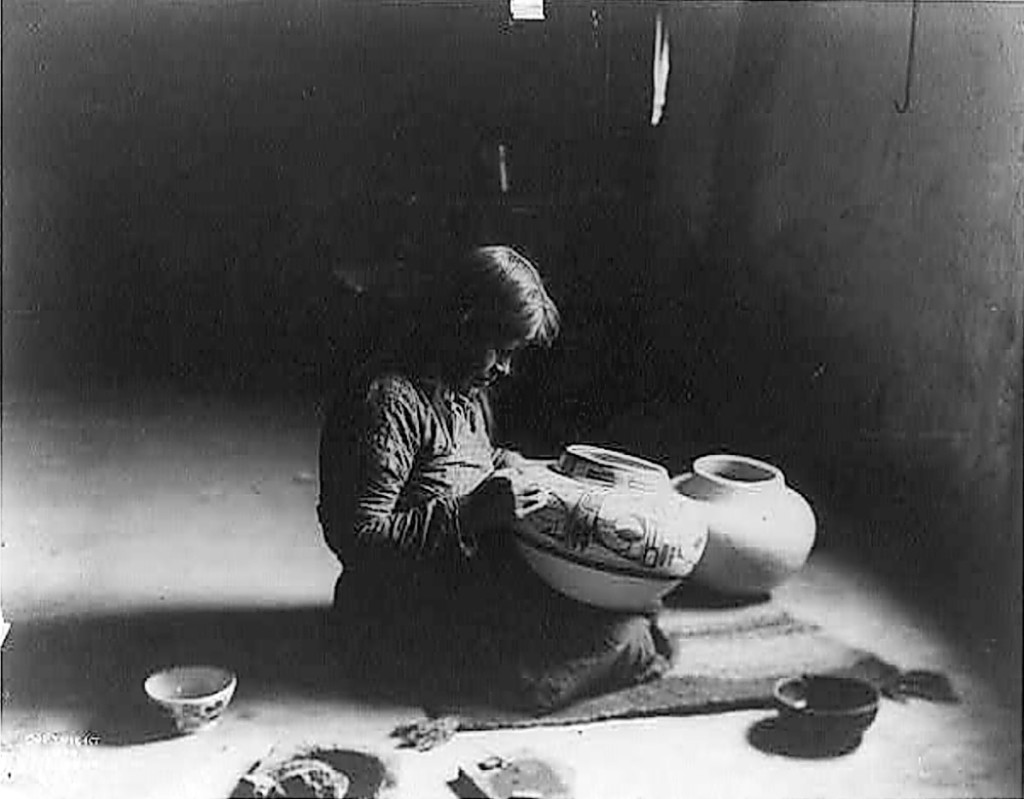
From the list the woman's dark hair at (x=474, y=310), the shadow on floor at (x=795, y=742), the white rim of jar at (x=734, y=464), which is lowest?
the shadow on floor at (x=795, y=742)

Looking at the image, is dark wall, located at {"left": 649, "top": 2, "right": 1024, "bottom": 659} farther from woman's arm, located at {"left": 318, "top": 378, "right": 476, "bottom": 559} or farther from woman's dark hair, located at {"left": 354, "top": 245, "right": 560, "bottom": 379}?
woman's arm, located at {"left": 318, "top": 378, "right": 476, "bottom": 559}

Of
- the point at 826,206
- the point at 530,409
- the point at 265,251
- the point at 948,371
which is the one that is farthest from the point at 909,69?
the point at 265,251

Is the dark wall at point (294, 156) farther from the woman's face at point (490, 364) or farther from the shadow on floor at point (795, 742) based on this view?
the shadow on floor at point (795, 742)

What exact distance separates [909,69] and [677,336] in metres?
0.31

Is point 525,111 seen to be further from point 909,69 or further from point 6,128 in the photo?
point 6,128

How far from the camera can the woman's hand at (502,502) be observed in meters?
1.34

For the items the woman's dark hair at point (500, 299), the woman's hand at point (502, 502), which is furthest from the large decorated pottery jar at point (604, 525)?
the woman's dark hair at point (500, 299)

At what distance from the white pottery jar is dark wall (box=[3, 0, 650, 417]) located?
7.6 inches

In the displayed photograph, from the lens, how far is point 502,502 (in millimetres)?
1339

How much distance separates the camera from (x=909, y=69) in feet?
4.40

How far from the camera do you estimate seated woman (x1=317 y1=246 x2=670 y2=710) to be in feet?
4.34

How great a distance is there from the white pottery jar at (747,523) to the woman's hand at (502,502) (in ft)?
0.43

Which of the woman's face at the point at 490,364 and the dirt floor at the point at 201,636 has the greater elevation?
the woman's face at the point at 490,364

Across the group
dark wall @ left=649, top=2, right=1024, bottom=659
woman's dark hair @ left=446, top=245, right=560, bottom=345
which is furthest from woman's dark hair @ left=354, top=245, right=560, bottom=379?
dark wall @ left=649, top=2, right=1024, bottom=659
